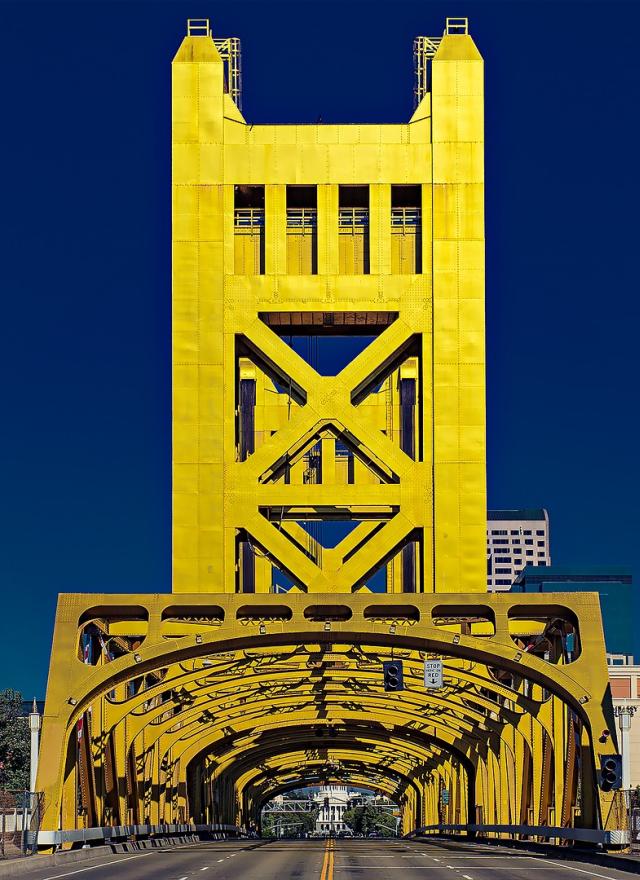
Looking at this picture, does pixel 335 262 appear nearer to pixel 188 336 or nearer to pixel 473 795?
pixel 188 336

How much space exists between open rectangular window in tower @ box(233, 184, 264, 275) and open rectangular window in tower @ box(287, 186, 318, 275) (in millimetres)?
848

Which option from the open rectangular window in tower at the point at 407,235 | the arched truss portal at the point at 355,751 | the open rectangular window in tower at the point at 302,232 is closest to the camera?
the open rectangular window in tower at the point at 302,232

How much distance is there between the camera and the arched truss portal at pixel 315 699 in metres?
34.0

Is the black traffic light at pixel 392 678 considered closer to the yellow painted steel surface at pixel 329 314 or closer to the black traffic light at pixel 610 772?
the yellow painted steel surface at pixel 329 314

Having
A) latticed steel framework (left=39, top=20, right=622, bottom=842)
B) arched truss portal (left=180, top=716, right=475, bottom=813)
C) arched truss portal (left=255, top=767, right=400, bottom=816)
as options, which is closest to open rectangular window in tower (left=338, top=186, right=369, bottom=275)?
latticed steel framework (left=39, top=20, right=622, bottom=842)

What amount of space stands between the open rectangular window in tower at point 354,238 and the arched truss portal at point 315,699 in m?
10.6

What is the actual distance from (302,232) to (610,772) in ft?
63.9

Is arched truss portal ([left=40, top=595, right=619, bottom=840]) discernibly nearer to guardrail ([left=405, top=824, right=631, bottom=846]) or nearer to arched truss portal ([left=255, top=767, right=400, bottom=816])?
guardrail ([left=405, top=824, right=631, bottom=846])

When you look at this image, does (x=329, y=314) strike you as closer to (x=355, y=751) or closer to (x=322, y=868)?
(x=322, y=868)

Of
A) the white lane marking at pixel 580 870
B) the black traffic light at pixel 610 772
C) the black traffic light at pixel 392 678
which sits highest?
the black traffic light at pixel 392 678

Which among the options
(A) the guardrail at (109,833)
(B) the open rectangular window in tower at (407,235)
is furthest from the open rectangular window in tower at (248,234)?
(A) the guardrail at (109,833)

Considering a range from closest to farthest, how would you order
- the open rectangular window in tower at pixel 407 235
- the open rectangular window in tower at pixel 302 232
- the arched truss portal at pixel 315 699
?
→ the arched truss portal at pixel 315 699, the open rectangular window in tower at pixel 302 232, the open rectangular window in tower at pixel 407 235

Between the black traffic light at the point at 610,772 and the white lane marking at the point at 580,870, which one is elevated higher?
the black traffic light at the point at 610,772

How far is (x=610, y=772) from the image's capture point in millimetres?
32625
